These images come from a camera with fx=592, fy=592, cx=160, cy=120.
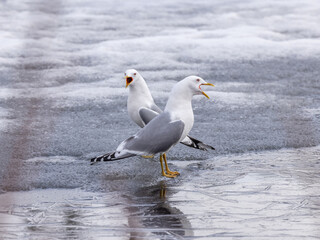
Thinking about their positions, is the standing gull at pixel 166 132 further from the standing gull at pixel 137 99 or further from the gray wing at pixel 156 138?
the standing gull at pixel 137 99

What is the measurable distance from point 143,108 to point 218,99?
1.52m

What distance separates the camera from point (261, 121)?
5391 mm

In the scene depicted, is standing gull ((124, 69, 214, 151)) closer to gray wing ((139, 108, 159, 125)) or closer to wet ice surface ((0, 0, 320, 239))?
gray wing ((139, 108, 159, 125))

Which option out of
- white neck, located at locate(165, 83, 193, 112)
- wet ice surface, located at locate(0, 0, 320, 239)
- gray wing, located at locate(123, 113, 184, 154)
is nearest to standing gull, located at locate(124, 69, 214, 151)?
wet ice surface, located at locate(0, 0, 320, 239)

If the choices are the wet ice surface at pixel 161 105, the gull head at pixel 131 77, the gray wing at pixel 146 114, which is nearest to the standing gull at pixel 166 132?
the wet ice surface at pixel 161 105

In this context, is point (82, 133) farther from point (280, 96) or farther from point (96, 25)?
point (96, 25)

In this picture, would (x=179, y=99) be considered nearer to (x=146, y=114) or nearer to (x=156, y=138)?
(x=156, y=138)

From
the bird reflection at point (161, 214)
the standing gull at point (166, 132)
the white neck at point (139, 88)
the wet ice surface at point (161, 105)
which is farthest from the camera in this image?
the white neck at point (139, 88)

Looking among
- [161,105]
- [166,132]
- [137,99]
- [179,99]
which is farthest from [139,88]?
[161,105]

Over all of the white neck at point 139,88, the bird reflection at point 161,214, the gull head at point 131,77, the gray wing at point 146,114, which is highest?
the gull head at point 131,77

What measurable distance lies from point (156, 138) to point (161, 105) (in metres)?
2.11

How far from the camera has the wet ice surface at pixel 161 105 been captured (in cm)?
308

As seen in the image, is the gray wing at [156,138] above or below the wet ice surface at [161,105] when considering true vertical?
above

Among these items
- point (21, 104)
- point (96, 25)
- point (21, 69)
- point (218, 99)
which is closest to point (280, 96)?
point (218, 99)
